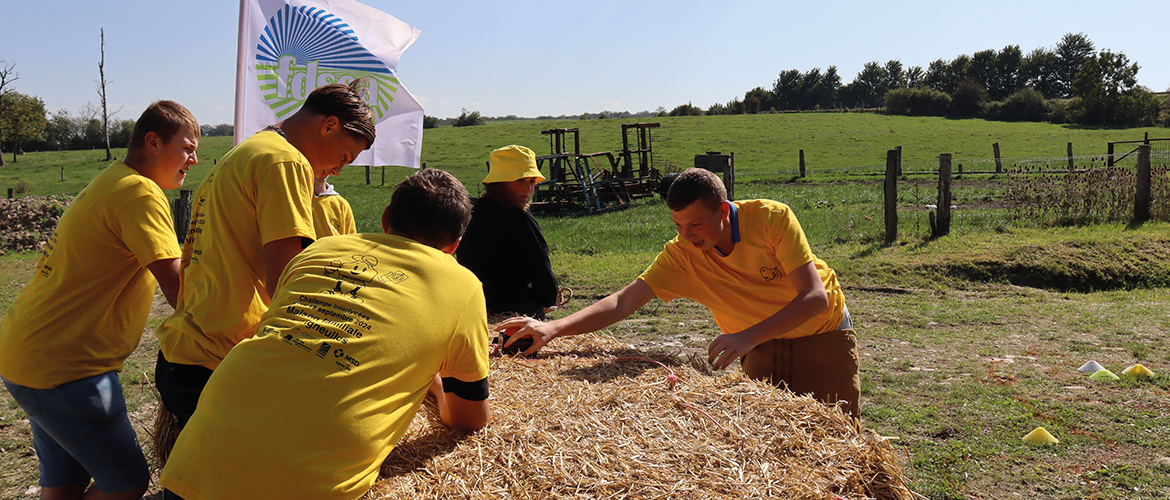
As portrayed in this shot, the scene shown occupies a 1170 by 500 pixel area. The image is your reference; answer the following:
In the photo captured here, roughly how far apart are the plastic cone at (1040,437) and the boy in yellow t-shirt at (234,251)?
16.1ft

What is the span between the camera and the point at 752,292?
3541 millimetres

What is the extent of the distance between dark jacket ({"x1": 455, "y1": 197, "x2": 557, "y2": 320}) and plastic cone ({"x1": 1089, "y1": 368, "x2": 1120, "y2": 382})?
5.04 meters

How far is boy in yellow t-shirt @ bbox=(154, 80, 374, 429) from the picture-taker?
235 centimetres

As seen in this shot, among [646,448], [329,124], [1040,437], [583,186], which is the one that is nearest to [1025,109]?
[583,186]

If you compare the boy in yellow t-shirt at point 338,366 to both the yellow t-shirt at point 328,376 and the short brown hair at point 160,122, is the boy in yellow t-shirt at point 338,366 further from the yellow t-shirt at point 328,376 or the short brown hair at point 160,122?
the short brown hair at point 160,122

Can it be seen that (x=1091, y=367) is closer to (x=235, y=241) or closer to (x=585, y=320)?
(x=585, y=320)

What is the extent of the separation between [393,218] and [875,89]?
126878 mm

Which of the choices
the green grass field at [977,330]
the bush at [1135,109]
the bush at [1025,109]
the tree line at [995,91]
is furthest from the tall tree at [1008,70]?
the green grass field at [977,330]

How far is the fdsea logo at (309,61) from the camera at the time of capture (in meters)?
4.46

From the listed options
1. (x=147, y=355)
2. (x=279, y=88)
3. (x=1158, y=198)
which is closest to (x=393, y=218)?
(x=279, y=88)

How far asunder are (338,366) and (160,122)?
1641 mm

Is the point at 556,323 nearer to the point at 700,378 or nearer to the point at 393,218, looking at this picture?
the point at 700,378

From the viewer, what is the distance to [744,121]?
228ft

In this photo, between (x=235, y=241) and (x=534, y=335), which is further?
(x=534, y=335)
